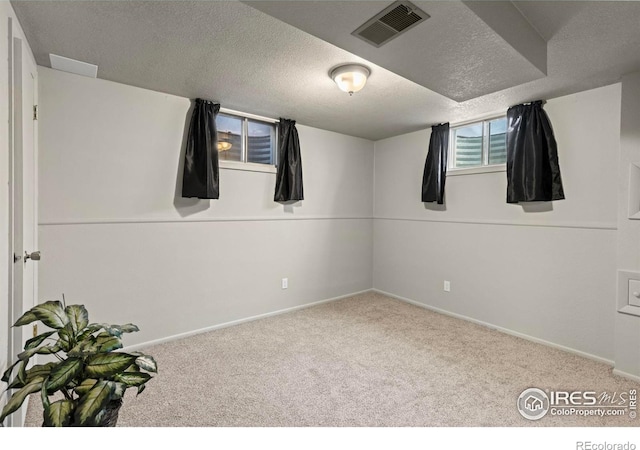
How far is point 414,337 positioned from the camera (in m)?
3.17

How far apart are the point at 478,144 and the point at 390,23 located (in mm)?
2485

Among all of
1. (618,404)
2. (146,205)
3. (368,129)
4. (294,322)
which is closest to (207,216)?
(146,205)

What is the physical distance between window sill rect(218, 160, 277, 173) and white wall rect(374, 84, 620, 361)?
1777mm

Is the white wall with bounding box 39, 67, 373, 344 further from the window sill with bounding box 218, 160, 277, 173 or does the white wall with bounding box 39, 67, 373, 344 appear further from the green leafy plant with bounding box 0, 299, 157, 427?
the green leafy plant with bounding box 0, 299, 157, 427

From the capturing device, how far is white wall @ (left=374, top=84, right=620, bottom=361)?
2701 millimetres

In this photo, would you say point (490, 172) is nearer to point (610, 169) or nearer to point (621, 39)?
point (610, 169)

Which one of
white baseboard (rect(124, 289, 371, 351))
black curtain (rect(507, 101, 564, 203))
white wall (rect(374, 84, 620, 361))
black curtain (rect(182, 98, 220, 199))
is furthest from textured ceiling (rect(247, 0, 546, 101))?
white baseboard (rect(124, 289, 371, 351))

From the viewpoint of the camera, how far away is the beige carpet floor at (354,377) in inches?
77.0

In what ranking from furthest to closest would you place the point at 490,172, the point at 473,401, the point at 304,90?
the point at 490,172 < the point at 304,90 < the point at 473,401

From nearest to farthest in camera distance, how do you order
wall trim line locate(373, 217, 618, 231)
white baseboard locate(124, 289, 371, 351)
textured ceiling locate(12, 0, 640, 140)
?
textured ceiling locate(12, 0, 640, 140), wall trim line locate(373, 217, 618, 231), white baseboard locate(124, 289, 371, 351)

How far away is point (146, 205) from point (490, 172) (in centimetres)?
346

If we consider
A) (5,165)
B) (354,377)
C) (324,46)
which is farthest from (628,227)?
(5,165)

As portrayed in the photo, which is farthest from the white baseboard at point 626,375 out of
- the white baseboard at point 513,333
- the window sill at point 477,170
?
the window sill at point 477,170

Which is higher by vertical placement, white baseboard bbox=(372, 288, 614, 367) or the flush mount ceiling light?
the flush mount ceiling light
